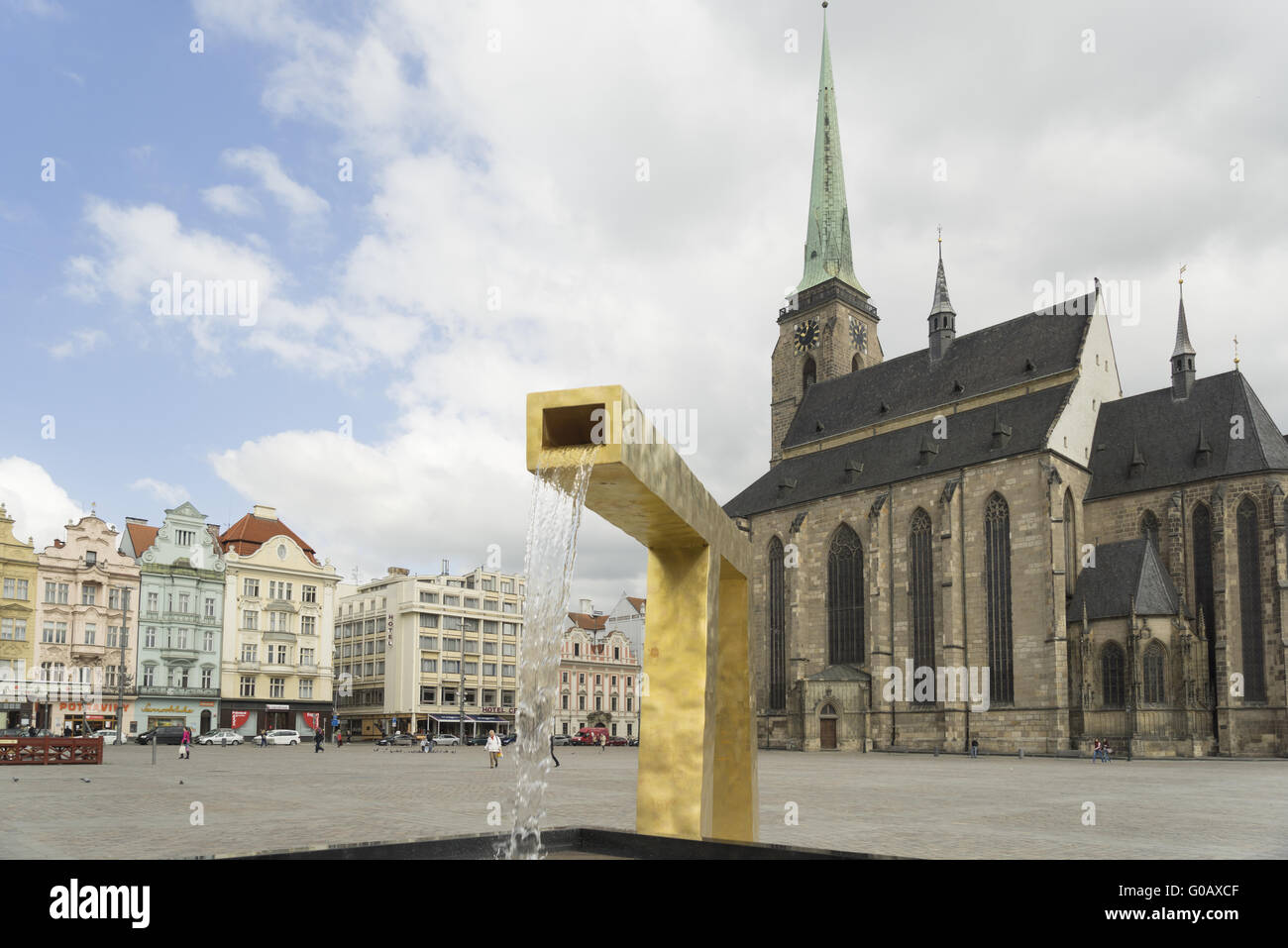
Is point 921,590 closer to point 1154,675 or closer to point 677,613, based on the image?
point 1154,675

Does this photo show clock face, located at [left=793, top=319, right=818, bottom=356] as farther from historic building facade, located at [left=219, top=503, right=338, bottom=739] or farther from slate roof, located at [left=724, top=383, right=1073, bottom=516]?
historic building facade, located at [left=219, top=503, right=338, bottom=739]

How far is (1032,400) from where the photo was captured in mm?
56281

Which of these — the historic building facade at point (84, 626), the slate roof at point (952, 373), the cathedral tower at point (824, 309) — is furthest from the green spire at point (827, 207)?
the historic building facade at point (84, 626)

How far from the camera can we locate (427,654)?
85.1 meters

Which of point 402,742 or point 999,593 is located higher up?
point 999,593

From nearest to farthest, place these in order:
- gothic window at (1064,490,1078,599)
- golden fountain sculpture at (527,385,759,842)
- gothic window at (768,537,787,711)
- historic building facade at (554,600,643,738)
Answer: golden fountain sculpture at (527,385,759,842) → gothic window at (1064,490,1078,599) → gothic window at (768,537,787,711) → historic building facade at (554,600,643,738)

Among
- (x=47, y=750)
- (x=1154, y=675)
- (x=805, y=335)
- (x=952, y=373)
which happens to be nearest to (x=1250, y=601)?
(x=1154, y=675)

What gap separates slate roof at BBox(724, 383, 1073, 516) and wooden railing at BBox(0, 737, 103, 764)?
35.5 meters

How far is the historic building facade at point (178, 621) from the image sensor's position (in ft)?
214

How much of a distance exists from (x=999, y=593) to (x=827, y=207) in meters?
39.4

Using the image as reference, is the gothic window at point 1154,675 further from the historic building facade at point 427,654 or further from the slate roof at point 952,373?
the historic building facade at point 427,654

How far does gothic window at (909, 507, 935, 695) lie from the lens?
56031 millimetres

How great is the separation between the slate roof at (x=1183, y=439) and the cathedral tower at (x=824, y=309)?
2338cm

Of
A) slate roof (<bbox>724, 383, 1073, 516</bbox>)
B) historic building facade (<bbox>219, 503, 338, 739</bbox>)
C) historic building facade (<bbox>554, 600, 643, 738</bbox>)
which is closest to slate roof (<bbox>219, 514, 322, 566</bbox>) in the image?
historic building facade (<bbox>219, 503, 338, 739</bbox>)
